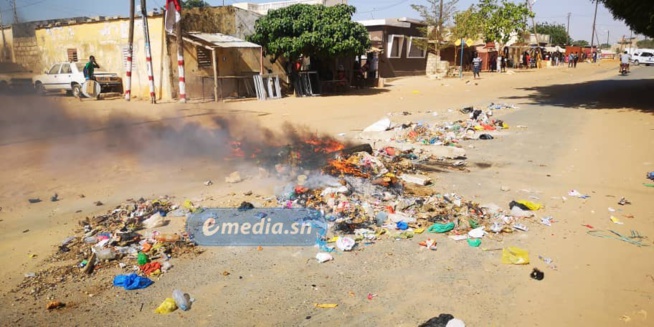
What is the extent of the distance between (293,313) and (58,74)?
18524mm

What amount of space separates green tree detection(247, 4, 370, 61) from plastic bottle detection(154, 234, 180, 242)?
13012 mm

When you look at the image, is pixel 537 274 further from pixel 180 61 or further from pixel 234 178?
pixel 180 61

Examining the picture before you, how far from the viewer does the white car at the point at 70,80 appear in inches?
680

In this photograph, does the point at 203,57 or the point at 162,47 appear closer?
the point at 162,47

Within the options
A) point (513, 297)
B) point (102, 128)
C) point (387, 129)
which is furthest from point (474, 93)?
point (513, 297)

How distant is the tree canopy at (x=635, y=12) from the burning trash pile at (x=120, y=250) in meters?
13.1

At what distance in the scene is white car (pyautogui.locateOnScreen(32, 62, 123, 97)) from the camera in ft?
56.6

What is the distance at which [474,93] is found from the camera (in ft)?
59.9

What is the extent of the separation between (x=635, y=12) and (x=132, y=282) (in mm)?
14397

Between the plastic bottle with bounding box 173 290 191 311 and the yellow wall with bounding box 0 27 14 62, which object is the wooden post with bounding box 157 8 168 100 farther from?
the plastic bottle with bounding box 173 290 191 311

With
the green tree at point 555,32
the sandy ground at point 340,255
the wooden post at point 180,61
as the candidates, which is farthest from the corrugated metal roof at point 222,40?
the green tree at point 555,32

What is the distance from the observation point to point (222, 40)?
16719 mm

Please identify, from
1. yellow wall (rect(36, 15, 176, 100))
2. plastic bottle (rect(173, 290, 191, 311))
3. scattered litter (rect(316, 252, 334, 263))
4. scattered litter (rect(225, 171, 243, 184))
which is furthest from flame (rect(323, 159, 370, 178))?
yellow wall (rect(36, 15, 176, 100))

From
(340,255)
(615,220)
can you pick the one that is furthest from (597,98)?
(340,255)
